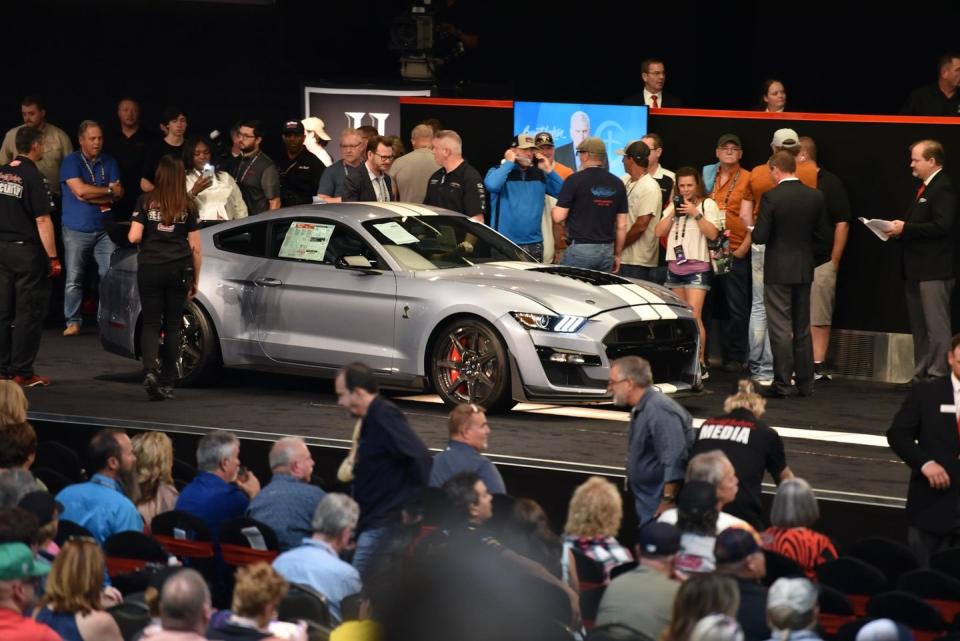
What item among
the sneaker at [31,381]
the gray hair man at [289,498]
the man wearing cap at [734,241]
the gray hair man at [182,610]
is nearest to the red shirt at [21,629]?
the gray hair man at [182,610]

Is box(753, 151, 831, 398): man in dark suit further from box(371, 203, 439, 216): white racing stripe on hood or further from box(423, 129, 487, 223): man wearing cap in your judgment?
box(371, 203, 439, 216): white racing stripe on hood

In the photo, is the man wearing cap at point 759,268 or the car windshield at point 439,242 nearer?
the car windshield at point 439,242

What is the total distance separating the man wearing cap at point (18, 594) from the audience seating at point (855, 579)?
3.11m

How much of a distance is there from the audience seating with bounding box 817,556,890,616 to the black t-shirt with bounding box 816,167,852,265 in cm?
818

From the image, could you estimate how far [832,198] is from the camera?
50.3ft

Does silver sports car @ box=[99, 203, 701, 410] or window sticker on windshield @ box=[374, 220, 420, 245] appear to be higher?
window sticker on windshield @ box=[374, 220, 420, 245]

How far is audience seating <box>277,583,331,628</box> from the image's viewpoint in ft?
22.9

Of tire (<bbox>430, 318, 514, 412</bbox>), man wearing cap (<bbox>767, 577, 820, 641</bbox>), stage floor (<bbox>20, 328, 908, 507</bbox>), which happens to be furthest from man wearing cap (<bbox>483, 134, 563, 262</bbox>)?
man wearing cap (<bbox>767, 577, 820, 641</bbox>)

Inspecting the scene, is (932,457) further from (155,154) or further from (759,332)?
(155,154)

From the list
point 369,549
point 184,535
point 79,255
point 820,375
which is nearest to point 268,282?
Answer: point 79,255

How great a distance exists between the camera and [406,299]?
13266 millimetres

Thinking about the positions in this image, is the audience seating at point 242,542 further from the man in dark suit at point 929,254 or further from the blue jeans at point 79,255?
the blue jeans at point 79,255

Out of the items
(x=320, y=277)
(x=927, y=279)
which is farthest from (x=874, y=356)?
(x=320, y=277)

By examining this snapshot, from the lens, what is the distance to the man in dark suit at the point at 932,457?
902 cm
